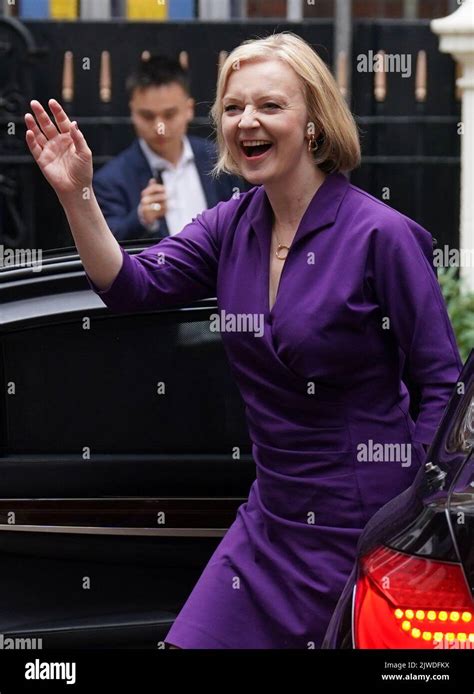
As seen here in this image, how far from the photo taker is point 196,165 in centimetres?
762

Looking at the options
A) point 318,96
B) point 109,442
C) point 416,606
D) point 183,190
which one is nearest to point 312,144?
point 318,96

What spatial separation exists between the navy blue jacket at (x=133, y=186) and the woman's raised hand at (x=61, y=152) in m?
4.06

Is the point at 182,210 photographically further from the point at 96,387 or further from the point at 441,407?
the point at 441,407

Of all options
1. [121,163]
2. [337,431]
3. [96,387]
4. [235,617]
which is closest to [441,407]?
[337,431]

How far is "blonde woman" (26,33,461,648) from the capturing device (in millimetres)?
2914

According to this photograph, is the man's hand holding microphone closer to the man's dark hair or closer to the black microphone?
the black microphone

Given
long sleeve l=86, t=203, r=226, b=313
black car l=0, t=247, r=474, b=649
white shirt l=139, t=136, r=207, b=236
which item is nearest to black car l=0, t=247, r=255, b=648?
black car l=0, t=247, r=474, b=649

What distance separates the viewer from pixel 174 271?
317 centimetres

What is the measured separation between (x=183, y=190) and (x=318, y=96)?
181 inches

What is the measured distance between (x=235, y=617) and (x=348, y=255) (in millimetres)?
729
